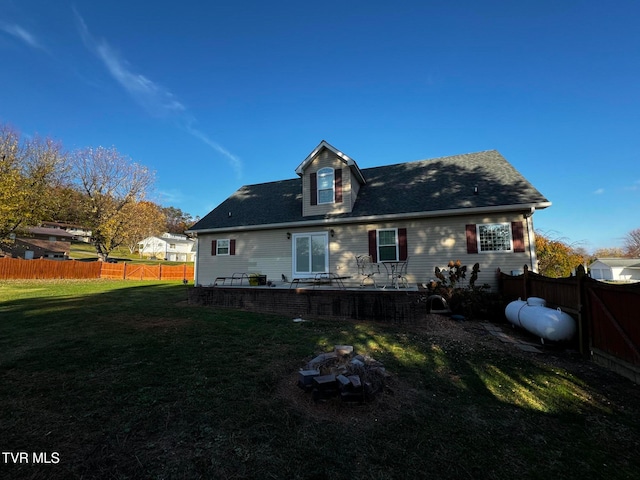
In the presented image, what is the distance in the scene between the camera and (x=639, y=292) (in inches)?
160

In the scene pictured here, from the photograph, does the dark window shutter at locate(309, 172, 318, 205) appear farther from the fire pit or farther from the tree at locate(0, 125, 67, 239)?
the tree at locate(0, 125, 67, 239)

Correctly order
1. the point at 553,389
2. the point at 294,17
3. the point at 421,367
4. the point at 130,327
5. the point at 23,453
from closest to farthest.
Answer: the point at 23,453
the point at 553,389
the point at 421,367
the point at 130,327
the point at 294,17

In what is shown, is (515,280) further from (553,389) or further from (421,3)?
(421,3)

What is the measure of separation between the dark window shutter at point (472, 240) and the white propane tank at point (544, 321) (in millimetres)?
3285

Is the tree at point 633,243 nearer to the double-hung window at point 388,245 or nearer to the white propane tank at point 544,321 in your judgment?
the double-hung window at point 388,245

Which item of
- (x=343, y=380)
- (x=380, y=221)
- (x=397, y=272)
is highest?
(x=380, y=221)

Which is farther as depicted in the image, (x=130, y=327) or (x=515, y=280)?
(x=515, y=280)

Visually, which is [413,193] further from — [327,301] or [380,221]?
[327,301]

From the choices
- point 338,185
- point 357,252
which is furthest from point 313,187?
point 357,252

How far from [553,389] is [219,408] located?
14.4 feet

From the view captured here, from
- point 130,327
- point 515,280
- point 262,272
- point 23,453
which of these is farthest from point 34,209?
point 515,280

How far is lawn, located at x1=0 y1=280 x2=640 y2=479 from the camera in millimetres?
2287

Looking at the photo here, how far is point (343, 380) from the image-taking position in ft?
10.7

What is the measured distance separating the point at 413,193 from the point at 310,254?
5.02 m
